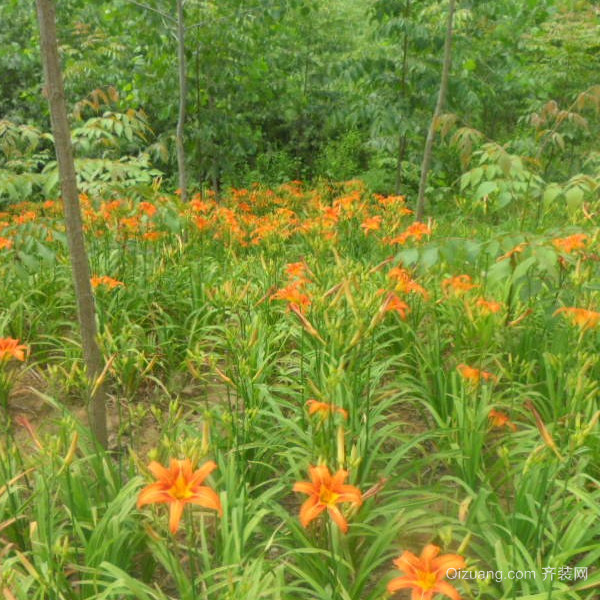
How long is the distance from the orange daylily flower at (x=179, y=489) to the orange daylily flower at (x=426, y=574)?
0.36 meters

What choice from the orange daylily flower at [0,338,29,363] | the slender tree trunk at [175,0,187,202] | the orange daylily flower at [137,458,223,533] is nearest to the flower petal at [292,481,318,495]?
the orange daylily flower at [137,458,223,533]

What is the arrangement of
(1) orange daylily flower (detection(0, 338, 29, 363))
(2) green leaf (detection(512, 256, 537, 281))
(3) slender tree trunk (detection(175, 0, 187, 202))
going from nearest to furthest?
(1) orange daylily flower (detection(0, 338, 29, 363)) → (2) green leaf (detection(512, 256, 537, 281)) → (3) slender tree trunk (detection(175, 0, 187, 202))

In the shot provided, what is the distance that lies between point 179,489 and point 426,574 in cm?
48

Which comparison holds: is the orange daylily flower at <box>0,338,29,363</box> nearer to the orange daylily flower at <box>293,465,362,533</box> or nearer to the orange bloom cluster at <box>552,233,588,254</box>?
the orange daylily flower at <box>293,465,362,533</box>

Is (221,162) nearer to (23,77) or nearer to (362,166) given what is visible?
(362,166)

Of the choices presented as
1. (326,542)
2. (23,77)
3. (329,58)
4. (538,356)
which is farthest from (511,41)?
(326,542)

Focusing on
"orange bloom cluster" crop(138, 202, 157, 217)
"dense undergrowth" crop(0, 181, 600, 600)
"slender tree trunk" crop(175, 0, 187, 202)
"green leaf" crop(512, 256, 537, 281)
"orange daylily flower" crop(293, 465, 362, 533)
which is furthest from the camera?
"slender tree trunk" crop(175, 0, 187, 202)

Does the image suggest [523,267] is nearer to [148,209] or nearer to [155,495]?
[155,495]

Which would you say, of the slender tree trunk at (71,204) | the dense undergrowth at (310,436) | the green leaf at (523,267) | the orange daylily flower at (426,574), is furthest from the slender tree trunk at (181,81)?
the orange daylily flower at (426,574)

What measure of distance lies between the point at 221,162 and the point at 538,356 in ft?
16.3

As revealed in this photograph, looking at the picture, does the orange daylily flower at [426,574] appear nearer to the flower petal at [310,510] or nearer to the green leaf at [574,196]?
the flower petal at [310,510]

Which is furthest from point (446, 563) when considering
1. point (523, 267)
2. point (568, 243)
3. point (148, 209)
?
point (148, 209)

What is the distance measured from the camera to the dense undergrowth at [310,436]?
150cm

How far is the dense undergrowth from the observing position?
1.50m
